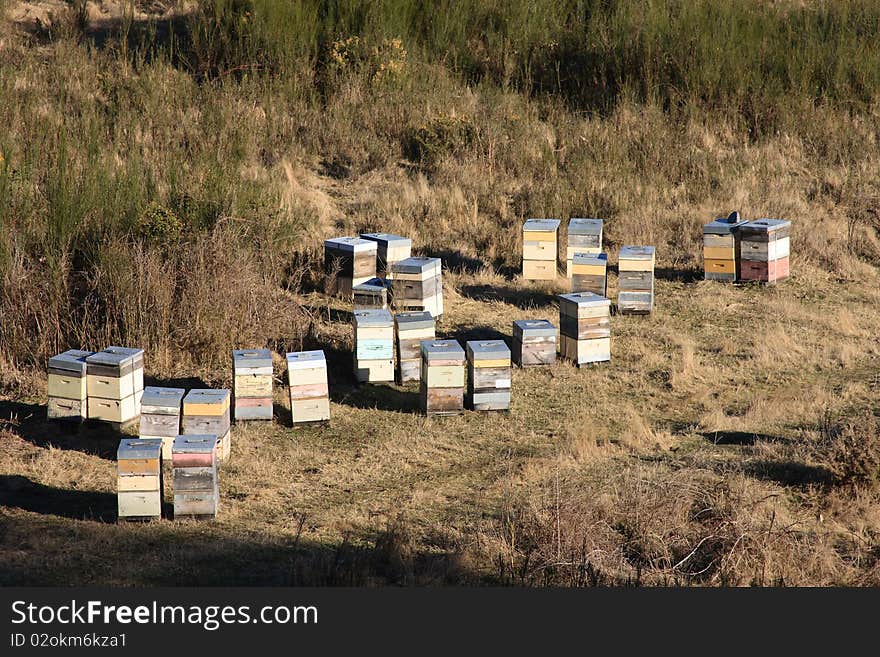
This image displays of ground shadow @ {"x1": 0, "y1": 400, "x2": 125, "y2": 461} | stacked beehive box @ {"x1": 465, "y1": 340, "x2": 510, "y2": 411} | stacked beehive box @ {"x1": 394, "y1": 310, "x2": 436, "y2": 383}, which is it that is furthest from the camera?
stacked beehive box @ {"x1": 394, "y1": 310, "x2": 436, "y2": 383}

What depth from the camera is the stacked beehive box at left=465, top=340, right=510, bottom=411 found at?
8.44 meters

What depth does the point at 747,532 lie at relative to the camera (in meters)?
6.14

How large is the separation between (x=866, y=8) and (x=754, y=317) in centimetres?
882

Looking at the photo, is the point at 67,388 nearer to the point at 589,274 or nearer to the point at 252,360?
the point at 252,360

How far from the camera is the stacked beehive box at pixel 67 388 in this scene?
7.75m

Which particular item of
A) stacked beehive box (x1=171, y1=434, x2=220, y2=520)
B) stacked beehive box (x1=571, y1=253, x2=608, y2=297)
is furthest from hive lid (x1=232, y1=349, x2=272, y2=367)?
stacked beehive box (x1=571, y1=253, x2=608, y2=297)

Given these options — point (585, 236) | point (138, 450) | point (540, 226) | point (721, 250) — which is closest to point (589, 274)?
point (585, 236)

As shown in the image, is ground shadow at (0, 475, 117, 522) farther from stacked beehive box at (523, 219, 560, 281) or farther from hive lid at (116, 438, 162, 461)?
stacked beehive box at (523, 219, 560, 281)

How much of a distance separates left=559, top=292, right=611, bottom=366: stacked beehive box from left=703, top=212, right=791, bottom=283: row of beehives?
2.67m

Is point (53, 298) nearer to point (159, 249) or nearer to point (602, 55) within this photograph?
point (159, 249)

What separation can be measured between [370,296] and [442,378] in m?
1.77

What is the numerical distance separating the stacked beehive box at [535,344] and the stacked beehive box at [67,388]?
149 inches

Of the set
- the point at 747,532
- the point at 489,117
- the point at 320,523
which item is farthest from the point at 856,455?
the point at 489,117

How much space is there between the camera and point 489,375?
850 cm
